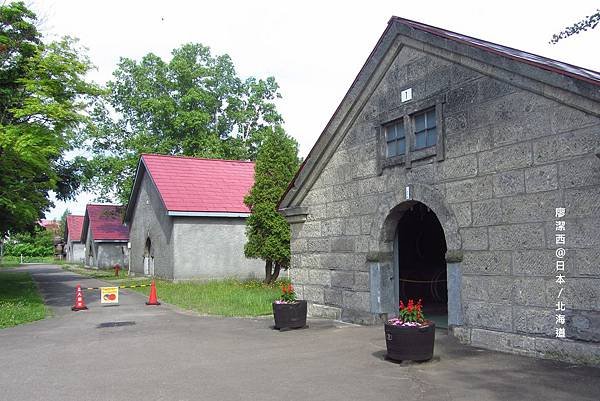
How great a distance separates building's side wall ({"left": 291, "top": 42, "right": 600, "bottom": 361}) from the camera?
24.0 ft

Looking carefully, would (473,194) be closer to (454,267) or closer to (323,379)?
(454,267)

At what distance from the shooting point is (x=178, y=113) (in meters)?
44.4

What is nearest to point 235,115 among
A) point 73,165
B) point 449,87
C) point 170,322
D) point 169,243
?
point 73,165

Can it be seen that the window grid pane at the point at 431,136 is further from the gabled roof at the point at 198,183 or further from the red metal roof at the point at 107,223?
the red metal roof at the point at 107,223

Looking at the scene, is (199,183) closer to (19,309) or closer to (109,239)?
(19,309)

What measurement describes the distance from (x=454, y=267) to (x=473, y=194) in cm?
132

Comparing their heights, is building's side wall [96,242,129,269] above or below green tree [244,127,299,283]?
below

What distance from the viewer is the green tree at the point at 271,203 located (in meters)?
22.0

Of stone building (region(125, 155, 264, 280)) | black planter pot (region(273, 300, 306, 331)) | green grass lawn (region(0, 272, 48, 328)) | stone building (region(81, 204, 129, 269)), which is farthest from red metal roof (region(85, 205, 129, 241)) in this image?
black planter pot (region(273, 300, 306, 331))

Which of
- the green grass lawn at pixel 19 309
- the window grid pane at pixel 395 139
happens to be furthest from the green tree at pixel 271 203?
the window grid pane at pixel 395 139

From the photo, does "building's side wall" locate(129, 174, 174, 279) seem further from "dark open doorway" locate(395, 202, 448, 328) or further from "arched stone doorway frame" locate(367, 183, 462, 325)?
"arched stone doorway frame" locate(367, 183, 462, 325)

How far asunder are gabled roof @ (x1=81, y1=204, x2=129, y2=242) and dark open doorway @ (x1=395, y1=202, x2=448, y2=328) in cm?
3531

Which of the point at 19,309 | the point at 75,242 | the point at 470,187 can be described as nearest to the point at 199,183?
the point at 19,309

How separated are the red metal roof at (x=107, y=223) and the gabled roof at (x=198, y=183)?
13.0 metres
